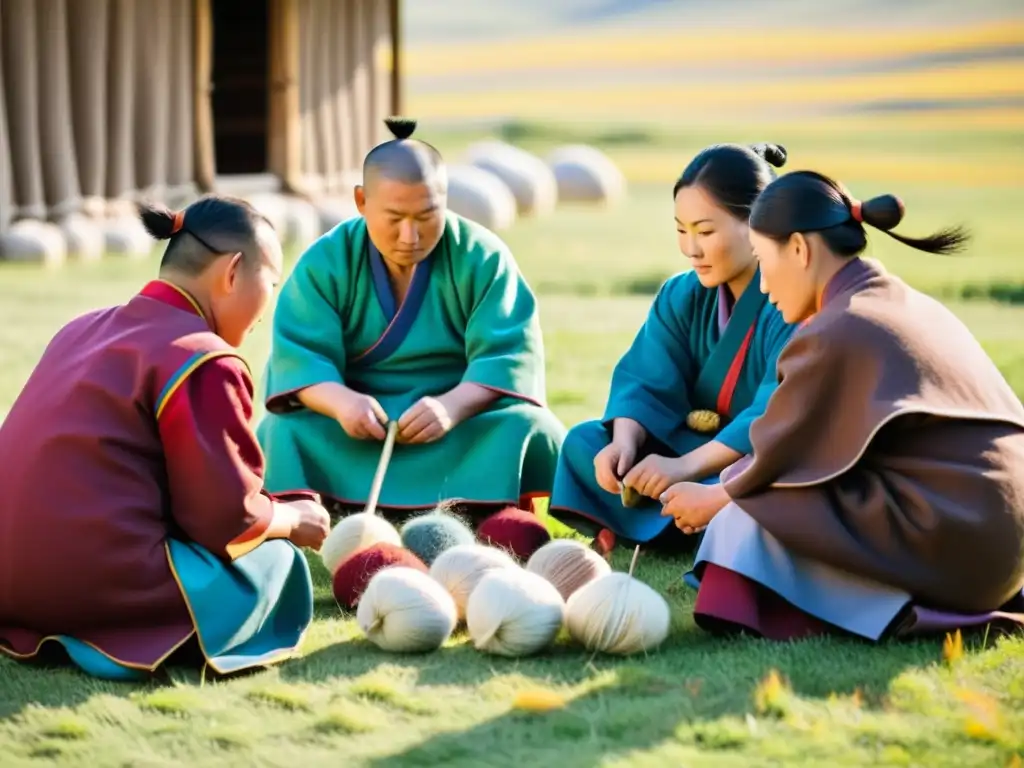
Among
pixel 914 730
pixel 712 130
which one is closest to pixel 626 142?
pixel 712 130

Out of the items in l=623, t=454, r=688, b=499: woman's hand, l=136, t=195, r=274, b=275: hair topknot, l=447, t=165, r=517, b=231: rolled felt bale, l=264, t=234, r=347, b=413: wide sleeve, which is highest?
l=136, t=195, r=274, b=275: hair topknot

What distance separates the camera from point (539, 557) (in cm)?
438

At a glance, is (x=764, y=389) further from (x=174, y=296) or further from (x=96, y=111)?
(x=96, y=111)

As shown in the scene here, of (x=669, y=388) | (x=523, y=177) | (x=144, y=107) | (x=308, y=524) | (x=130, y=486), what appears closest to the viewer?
(x=130, y=486)

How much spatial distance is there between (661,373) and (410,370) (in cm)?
92

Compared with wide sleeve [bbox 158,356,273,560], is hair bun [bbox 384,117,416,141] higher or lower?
higher

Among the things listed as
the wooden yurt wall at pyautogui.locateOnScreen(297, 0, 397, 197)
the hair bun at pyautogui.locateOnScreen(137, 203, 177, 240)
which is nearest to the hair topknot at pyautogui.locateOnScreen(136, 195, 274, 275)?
the hair bun at pyautogui.locateOnScreen(137, 203, 177, 240)

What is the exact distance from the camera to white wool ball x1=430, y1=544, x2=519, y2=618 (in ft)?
13.8

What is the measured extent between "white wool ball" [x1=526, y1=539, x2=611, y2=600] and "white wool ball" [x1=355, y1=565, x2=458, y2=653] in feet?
1.21

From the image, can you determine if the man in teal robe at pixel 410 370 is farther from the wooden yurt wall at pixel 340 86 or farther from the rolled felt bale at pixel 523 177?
the rolled felt bale at pixel 523 177

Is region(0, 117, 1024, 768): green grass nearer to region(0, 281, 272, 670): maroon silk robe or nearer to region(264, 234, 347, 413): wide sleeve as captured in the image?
region(0, 281, 272, 670): maroon silk robe

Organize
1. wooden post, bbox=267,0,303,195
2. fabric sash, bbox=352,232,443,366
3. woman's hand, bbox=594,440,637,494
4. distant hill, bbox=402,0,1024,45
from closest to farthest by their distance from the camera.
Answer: woman's hand, bbox=594,440,637,494 → fabric sash, bbox=352,232,443,366 → wooden post, bbox=267,0,303,195 → distant hill, bbox=402,0,1024,45

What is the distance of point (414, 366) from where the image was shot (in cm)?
561

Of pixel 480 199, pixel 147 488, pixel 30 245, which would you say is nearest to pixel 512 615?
pixel 147 488
